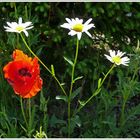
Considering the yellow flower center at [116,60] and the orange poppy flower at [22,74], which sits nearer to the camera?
the orange poppy flower at [22,74]

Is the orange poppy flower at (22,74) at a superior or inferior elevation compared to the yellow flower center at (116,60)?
inferior

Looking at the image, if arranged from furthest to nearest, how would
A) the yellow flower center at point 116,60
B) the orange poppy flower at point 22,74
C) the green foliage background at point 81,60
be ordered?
the green foliage background at point 81,60, the yellow flower center at point 116,60, the orange poppy flower at point 22,74

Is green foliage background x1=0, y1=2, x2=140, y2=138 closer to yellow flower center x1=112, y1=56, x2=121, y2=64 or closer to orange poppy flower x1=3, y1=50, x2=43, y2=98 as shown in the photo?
yellow flower center x1=112, y1=56, x2=121, y2=64

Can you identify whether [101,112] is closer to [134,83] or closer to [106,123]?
[106,123]

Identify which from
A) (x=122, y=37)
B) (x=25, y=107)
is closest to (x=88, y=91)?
(x=122, y=37)

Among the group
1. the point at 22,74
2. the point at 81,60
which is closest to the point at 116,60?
the point at 22,74

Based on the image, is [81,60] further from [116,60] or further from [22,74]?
[22,74]

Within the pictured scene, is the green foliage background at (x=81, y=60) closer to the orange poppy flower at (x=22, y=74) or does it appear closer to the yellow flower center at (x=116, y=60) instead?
the yellow flower center at (x=116, y=60)

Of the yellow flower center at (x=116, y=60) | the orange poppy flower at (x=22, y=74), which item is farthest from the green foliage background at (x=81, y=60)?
the orange poppy flower at (x=22, y=74)
